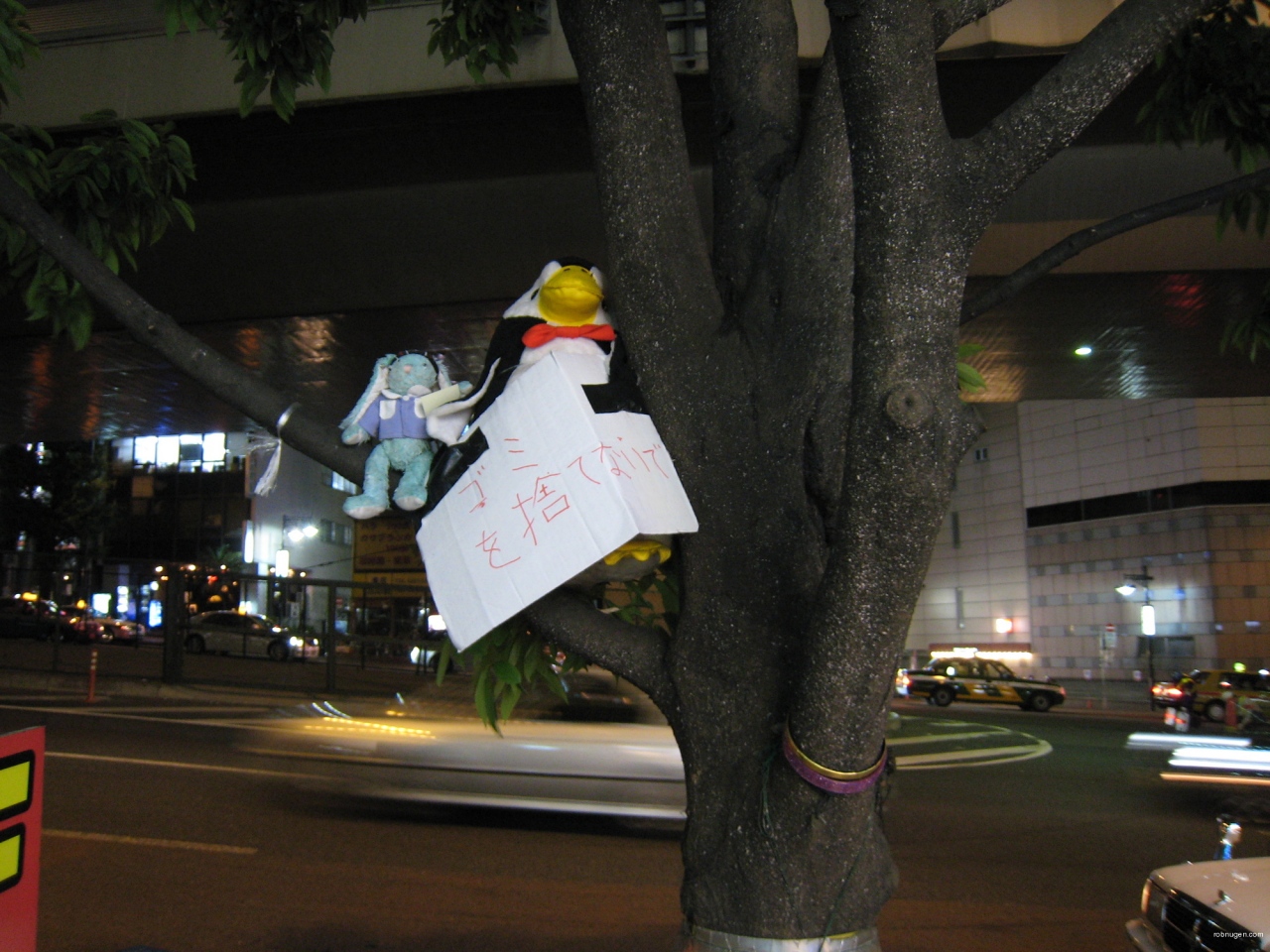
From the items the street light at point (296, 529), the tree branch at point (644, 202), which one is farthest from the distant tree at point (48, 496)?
the tree branch at point (644, 202)

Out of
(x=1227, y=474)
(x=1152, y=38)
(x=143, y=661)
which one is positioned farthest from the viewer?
(x=1227, y=474)

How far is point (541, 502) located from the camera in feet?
8.18

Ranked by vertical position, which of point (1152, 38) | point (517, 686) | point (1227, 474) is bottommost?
point (517, 686)

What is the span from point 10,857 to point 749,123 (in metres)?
2.60

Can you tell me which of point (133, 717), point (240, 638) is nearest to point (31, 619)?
point (240, 638)

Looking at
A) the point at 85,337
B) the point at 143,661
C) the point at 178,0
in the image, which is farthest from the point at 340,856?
the point at 143,661

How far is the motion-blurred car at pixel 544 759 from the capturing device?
8211mm

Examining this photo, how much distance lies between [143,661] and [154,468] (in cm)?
3492

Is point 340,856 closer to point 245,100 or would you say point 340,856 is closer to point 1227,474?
point 245,100

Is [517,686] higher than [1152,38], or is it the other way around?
[1152,38]

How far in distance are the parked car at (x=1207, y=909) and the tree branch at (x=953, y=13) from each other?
11.0 feet

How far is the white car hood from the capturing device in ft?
12.5

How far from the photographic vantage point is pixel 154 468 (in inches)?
1987

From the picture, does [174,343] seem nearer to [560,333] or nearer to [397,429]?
[397,429]
